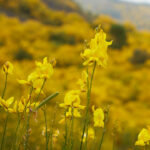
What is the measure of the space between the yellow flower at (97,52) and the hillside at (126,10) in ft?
78.3

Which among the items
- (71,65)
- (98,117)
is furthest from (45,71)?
(71,65)

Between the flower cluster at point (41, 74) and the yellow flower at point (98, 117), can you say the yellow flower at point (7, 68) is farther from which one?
the yellow flower at point (98, 117)

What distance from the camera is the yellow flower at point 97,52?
74 cm

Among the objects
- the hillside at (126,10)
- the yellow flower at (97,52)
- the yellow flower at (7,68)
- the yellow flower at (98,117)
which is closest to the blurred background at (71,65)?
the yellow flower at (98,117)

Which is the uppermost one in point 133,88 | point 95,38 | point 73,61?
point 73,61

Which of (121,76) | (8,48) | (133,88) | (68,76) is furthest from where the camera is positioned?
(8,48)

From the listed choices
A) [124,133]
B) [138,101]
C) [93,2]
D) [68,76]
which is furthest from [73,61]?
[93,2]

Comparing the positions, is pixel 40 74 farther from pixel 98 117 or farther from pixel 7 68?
pixel 98 117

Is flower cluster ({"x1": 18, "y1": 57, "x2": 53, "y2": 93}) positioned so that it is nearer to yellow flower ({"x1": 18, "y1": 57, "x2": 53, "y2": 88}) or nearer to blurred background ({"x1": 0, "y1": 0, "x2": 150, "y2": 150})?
yellow flower ({"x1": 18, "y1": 57, "x2": 53, "y2": 88})

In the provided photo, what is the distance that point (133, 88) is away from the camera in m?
6.29

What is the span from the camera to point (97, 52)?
75cm

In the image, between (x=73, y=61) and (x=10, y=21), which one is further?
(x=10, y=21)

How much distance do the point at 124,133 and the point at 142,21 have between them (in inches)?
994

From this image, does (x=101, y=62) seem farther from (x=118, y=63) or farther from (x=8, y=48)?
(x=118, y=63)
